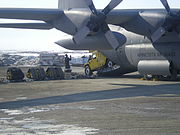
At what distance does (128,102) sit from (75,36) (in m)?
7.50

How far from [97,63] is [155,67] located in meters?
8.81

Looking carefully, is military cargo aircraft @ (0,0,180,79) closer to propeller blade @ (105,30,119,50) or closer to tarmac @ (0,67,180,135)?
propeller blade @ (105,30,119,50)

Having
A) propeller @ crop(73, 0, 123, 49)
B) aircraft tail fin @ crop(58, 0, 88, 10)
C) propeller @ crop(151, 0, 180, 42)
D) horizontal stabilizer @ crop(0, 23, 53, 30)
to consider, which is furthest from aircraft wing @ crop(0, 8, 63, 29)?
propeller @ crop(151, 0, 180, 42)

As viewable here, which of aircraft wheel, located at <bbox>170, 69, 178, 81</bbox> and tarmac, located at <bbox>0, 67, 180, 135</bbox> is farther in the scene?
aircraft wheel, located at <bbox>170, 69, 178, 81</bbox>

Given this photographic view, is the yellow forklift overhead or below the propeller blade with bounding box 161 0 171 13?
below

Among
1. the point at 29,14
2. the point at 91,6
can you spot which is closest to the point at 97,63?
the point at 91,6

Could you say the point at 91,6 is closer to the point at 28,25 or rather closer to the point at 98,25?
the point at 98,25

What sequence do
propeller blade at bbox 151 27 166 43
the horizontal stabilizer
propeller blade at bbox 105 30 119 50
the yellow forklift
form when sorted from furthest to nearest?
the yellow forklift
the horizontal stabilizer
propeller blade at bbox 151 27 166 43
propeller blade at bbox 105 30 119 50

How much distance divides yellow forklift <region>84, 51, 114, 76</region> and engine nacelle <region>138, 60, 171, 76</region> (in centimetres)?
605

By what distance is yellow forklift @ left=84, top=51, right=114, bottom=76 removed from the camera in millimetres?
30028

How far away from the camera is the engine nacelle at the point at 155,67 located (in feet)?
73.8

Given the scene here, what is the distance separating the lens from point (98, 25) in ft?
65.6

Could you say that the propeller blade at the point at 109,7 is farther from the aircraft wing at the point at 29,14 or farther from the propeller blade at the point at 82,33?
the aircraft wing at the point at 29,14

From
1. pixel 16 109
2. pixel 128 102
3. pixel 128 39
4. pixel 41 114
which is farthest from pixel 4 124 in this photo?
pixel 128 39
